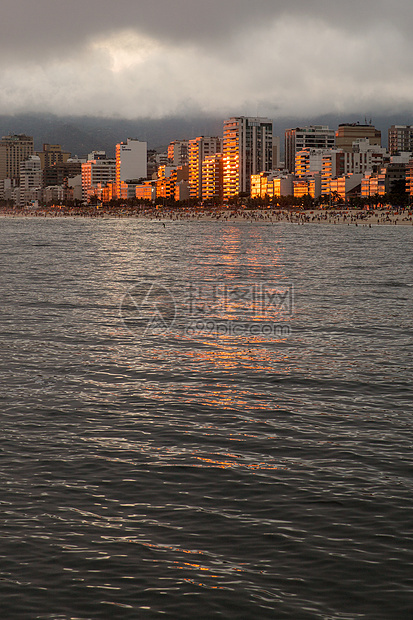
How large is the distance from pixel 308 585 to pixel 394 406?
883cm

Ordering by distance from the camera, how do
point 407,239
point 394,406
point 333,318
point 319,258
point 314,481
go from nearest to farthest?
point 314,481
point 394,406
point 333,318
point 319,258
point 407,239

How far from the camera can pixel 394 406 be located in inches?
703

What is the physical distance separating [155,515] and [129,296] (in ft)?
100

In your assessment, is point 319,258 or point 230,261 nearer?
point 230,261

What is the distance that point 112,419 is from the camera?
54.7 ft

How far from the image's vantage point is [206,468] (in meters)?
13.8

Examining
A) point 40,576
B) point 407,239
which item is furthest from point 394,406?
point 407,239

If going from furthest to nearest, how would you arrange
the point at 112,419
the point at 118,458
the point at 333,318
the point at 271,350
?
the point at 333,318 < the point at 271,350 < the point at 112,419 < the point at 118,458

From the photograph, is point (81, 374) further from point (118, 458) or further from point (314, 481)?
point (314, 481)

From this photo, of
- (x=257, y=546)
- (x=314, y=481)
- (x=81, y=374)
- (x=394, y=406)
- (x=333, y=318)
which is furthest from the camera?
(x=333, y=318)

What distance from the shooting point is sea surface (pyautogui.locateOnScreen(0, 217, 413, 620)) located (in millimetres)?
9594

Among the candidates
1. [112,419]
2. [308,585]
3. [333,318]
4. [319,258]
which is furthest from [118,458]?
[319,258]

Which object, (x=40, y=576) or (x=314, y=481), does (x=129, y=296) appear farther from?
(x=40, y=576)

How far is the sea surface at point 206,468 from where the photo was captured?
9594 millimetres
